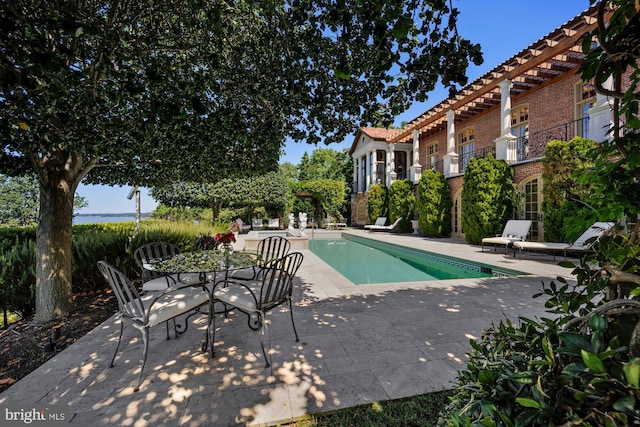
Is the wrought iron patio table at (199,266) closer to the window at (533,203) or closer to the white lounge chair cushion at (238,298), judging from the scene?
the white lounge chair cushion at (238,298)

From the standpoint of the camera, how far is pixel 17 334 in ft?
11.3

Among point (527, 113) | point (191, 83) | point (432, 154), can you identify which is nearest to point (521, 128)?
point (527, 113)

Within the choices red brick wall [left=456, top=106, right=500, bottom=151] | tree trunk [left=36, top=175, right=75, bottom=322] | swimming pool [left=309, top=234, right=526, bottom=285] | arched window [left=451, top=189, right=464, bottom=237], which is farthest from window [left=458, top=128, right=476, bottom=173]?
tree trunk [left=36, top=175, right=75, bottom=322]

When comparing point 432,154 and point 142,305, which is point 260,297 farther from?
point 432,154

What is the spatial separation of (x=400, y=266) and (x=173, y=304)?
23.6 ft

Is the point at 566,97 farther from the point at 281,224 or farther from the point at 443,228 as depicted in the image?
the point at 281,224

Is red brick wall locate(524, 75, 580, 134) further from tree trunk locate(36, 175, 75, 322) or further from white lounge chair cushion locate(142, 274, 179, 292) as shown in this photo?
tree trunk locate(36, 175, 75, 322)

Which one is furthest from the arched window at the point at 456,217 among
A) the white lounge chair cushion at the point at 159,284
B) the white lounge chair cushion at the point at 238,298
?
the white lounge chair cushion at the point at 159,284

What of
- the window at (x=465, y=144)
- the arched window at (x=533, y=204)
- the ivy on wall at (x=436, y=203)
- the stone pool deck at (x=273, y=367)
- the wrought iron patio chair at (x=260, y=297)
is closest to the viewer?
the stone pool deck at (x=273, y=367)

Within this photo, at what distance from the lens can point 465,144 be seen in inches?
597

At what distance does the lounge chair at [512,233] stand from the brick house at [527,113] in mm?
1405

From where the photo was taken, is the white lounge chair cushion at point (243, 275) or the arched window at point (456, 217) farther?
the arched window at point (456, 217)

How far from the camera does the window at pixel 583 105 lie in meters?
9.25

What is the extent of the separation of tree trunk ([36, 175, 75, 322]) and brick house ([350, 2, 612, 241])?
8475mm
